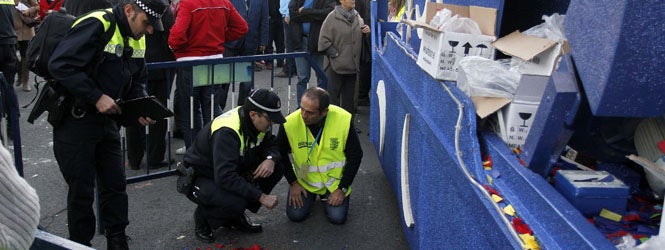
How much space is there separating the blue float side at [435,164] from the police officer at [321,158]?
376 mm

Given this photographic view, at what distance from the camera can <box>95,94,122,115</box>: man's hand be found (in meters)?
3.40

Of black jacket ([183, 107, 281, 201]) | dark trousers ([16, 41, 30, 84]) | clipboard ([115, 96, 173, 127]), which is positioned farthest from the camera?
dark trousers ([16, 41, 30, 84])

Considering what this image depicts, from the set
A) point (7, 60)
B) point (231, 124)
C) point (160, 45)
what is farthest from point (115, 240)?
point (7, 60)

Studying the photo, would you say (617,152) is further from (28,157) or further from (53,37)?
(28,157)

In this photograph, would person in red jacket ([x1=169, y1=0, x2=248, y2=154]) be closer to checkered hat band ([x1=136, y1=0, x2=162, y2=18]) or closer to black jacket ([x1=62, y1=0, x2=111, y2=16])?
black jacket ([x1=62, y1=0, x2=111, y2=16])

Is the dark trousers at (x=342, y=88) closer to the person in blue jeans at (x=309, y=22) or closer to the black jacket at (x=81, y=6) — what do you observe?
the person in blue jeans at (x=309, y=22)

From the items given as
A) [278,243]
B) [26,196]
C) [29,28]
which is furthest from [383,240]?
[29,28]

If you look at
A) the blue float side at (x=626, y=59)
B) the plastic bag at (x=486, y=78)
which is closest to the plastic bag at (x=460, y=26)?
the plastic bag at (x=486, y=78)

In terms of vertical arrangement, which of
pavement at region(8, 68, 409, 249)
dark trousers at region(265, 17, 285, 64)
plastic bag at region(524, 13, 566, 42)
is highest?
plastic bag at region(524, 13, 566, 42)

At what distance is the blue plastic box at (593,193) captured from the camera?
1974 millimetres

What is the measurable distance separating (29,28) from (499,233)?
23.9ft

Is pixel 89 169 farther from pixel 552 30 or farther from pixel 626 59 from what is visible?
pixel 626 59

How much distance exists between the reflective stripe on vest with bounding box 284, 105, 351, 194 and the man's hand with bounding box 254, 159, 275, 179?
318 millimetres

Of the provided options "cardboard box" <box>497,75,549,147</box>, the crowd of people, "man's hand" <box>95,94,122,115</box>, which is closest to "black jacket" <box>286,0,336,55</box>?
the crowd of people
